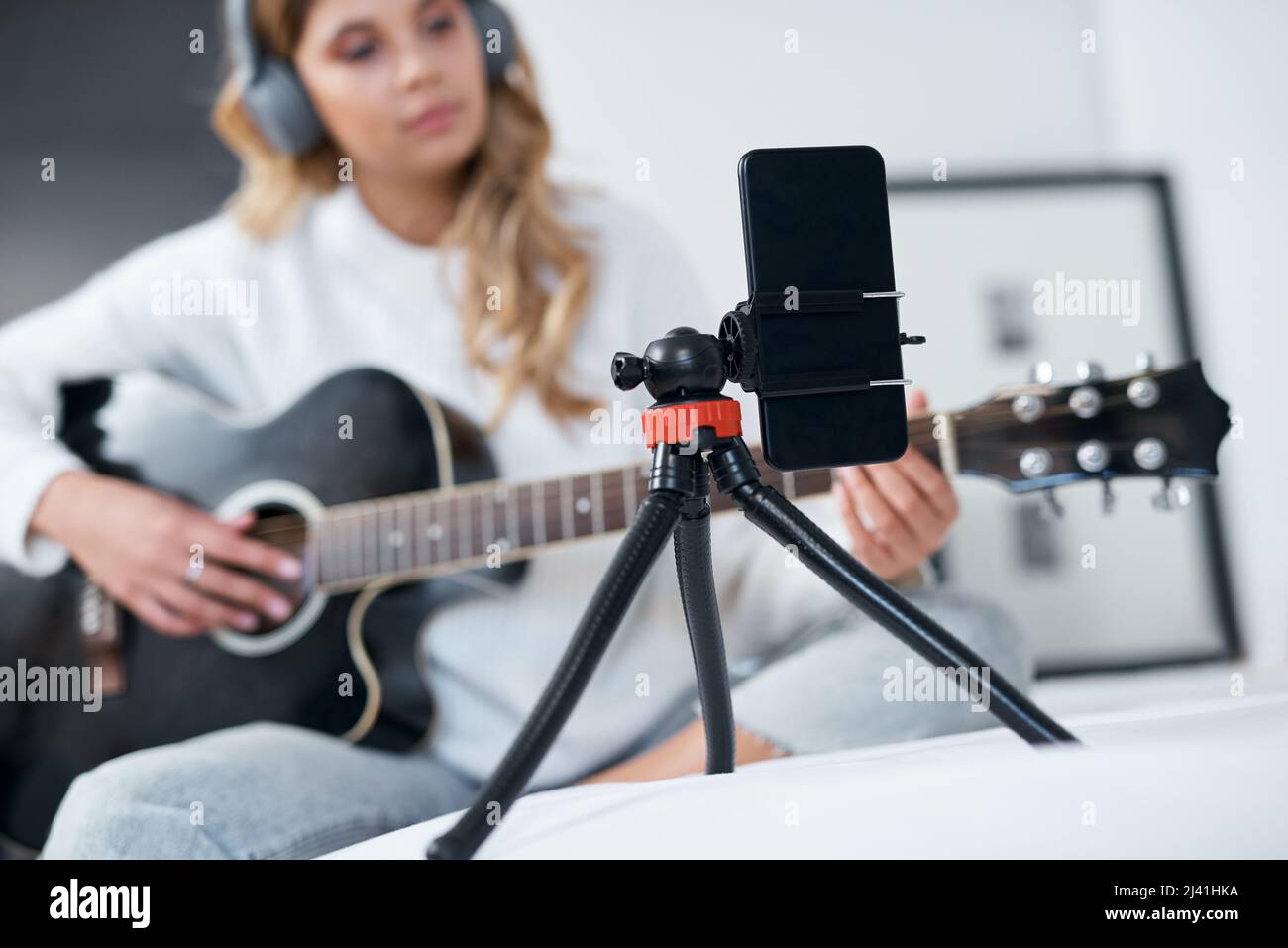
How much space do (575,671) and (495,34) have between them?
38.4 inches

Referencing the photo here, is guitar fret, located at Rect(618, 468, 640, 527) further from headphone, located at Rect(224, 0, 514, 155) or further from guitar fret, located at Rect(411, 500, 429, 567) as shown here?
headphone, located at Rect(224, 0, 514, 155)

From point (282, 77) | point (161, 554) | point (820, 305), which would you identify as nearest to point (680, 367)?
point (820, 305)

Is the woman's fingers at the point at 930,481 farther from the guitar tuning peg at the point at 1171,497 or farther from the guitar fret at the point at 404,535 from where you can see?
the guitar fret at the point at 404,535

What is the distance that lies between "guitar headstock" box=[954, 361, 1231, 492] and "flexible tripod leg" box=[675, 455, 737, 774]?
29 cm

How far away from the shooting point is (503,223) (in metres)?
1.19

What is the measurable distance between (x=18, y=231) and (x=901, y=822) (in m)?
1.53

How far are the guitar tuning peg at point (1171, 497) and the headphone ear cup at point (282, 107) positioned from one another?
3.47 ft

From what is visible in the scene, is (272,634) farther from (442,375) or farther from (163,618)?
(442,375)

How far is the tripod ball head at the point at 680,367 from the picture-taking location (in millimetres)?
476
